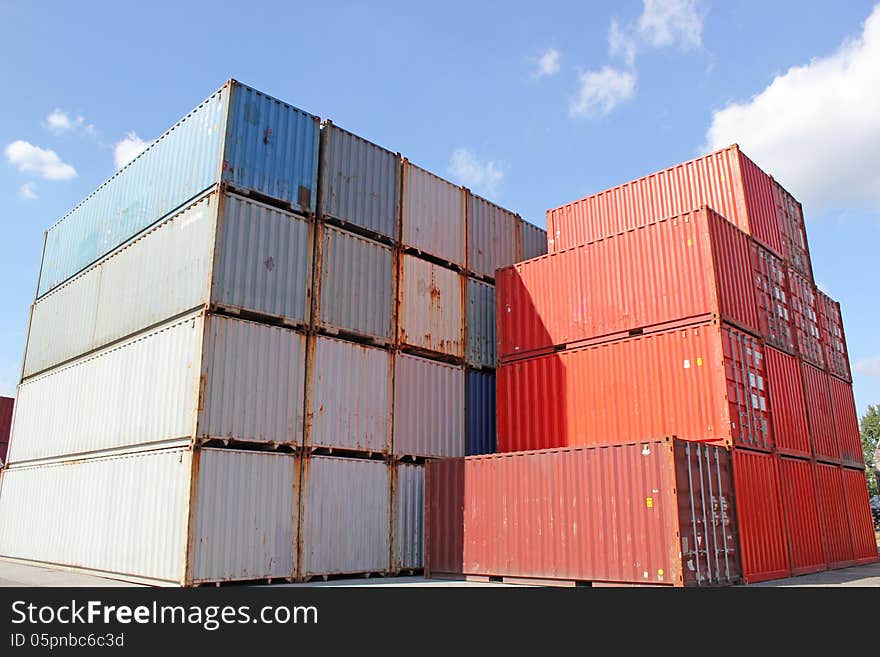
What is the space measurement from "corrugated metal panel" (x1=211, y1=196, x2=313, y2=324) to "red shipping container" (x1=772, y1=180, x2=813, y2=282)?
42.2 feet

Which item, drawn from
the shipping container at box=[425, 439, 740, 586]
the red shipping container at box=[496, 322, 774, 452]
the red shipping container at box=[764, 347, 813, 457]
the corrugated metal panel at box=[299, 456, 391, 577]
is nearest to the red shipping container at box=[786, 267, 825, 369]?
the red shipping container at box=[764, 347, 813, 457]

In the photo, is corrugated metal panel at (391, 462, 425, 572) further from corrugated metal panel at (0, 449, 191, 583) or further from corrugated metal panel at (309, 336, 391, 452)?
corrugated metal panel at (0, 449, 191, 583)

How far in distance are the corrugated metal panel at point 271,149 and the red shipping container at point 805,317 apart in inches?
502

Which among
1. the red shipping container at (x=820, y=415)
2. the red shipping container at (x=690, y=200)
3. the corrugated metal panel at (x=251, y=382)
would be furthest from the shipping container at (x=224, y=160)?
Answer: the red shipping container at (x=820, y=415)

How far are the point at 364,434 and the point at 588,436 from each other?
5229 mm

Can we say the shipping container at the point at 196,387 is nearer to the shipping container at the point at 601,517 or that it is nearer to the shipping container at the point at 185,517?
the shipping container at the point at 185,517

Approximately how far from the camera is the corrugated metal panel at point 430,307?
698 inches

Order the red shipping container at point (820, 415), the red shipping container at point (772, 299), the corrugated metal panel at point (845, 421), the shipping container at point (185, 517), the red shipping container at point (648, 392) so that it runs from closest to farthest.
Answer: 1. the shipping container at point (185, 517)
2. the red shipping container at point (648, 392)
3. the red shipping container at point (772, 299)
4. the red shipping container at point (820, 415)
5. the corrugated metal panel at point (845, 421)

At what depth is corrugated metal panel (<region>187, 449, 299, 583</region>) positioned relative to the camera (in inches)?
506

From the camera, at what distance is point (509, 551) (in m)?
14.2

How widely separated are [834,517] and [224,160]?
55.2 ft

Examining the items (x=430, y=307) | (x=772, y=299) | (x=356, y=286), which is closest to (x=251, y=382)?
(x=356, y=286)

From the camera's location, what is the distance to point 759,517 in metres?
13.9
